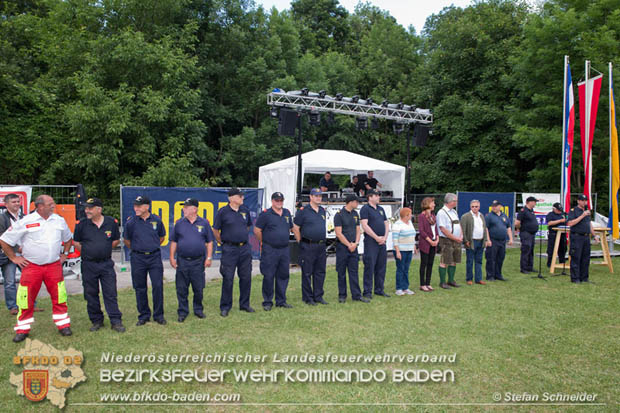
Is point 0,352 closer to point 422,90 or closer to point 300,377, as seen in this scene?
point 300,377

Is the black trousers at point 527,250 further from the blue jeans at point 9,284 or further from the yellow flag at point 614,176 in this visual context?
the blue jeans at point 9,284

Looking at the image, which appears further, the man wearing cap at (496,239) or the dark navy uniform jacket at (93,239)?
the man wearing cap at (496,239)

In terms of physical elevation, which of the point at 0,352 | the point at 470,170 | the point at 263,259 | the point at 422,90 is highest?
the point at 422,90

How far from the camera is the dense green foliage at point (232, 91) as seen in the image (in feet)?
56.6

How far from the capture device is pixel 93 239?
17.7 ft

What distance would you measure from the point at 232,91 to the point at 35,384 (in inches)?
860

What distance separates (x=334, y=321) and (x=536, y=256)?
9.07m

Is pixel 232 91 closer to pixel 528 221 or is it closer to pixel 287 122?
pixel 287 122

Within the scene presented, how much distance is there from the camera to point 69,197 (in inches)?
474

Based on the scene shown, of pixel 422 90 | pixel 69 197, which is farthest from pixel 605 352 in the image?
pixel 422 90

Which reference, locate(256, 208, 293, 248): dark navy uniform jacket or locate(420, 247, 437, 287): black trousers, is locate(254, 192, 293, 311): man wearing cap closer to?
locate(256, 208, 293, 248): dark navy uniform jacket

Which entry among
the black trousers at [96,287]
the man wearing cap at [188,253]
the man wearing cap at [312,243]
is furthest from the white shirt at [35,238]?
the man wearing cap at [312,243]

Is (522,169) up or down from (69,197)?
up

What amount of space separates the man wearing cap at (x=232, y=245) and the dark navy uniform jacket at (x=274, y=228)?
0.27m
